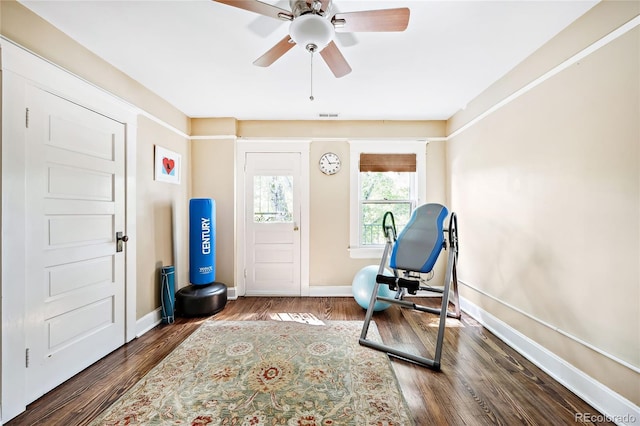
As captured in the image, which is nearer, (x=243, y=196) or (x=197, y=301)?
(x=197, y=301)

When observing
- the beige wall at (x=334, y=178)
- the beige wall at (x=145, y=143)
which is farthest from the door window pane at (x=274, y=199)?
the beige wall at (x=145, y=143)

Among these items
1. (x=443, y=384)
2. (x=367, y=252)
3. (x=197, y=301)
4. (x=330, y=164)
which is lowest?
(x=443, y=384)

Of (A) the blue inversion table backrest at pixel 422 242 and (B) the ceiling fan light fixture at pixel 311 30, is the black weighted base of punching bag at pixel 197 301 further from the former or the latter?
(B) the ceiling fan light fixture at pixel 311 30

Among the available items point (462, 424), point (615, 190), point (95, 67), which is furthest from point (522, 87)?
point (95, 67)

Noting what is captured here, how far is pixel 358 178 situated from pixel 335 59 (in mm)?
2157

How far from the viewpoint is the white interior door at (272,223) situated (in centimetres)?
394

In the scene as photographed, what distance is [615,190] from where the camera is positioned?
5.35 feet

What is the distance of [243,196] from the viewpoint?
3.93 metres

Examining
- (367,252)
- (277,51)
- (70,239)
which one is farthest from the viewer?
(367,252)

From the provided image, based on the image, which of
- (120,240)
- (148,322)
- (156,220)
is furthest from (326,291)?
(120,240)

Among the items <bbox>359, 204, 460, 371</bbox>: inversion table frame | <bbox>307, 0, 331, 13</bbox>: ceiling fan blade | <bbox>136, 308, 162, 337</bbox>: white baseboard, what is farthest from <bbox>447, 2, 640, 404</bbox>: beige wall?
<bbox>136, 308, 162, 337</bbox>: white baseboard

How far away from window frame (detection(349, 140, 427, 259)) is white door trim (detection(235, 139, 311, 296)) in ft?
2.10

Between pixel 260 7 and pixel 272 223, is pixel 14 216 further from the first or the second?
pixel 272 223

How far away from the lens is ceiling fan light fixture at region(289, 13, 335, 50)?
4.83 ft
